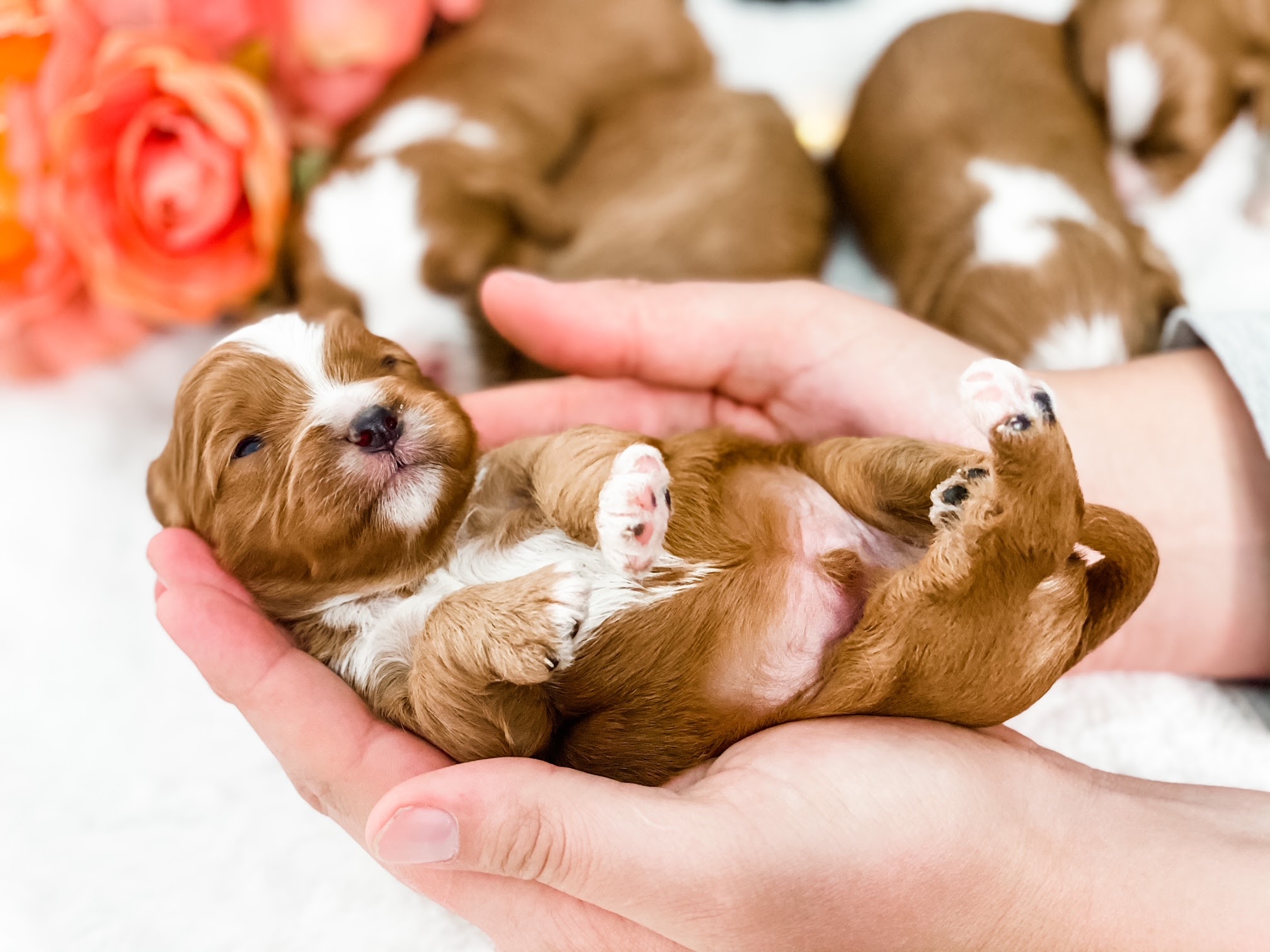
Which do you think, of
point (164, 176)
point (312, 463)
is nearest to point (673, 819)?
point (312, 463)

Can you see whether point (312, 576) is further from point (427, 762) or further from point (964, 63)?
point (964, 63)

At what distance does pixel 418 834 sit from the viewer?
1.05 m

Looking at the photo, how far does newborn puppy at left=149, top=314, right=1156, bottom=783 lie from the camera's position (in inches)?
45.9

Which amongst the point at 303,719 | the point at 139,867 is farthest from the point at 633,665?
the point at 139,867

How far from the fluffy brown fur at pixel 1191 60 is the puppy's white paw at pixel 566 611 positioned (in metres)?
2.38

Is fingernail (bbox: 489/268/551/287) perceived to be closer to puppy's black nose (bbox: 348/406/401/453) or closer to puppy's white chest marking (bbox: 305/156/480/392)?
puppy's white chest marking (bbox: 305/156/480/392)

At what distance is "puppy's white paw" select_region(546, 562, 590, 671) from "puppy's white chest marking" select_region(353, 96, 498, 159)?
1.77m

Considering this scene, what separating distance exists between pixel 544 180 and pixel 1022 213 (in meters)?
1.32

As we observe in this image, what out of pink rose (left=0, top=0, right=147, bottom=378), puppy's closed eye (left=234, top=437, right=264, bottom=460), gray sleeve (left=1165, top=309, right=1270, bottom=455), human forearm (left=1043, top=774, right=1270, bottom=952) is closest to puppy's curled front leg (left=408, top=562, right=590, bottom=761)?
puppy's closed eye (left=234, top=437, right=264, bottom=460)

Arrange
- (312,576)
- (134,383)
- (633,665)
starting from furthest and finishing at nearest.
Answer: (134,383), (312,576), (633,665)

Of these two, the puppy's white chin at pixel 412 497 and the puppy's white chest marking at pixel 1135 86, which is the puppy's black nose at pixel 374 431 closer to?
the puppy's white chin at pixel 412 497

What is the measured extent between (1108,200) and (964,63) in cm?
53

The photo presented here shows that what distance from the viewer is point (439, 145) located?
253cm

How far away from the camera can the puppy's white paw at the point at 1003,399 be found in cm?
113
